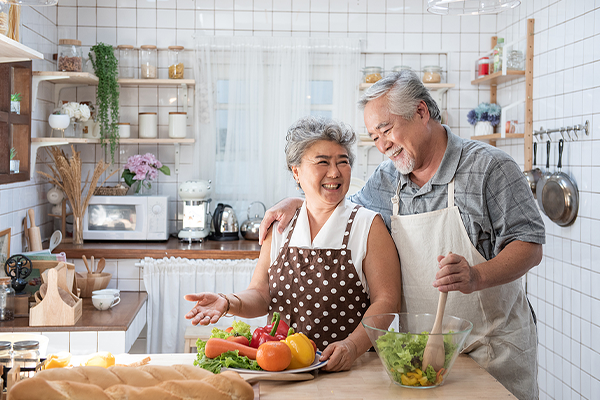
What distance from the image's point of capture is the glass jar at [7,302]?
2.67 m

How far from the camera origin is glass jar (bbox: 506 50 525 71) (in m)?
3.55

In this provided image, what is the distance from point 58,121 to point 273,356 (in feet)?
8.58

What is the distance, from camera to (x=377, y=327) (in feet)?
4.52

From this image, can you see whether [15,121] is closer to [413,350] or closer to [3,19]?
[3,19]

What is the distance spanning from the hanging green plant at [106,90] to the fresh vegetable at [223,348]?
101 inches

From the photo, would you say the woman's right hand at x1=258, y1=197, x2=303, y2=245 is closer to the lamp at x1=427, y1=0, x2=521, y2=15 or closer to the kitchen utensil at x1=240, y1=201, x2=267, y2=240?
the lamp at x1=427, y1=0, x2=521, y2=15

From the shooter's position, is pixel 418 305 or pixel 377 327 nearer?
pixel 377 327

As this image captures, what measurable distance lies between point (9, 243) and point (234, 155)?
1600 mm

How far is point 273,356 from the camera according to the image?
4.29 feet

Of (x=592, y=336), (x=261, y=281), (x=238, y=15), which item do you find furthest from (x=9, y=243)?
(x=592, y=336)

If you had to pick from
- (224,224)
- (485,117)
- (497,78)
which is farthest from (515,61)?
(224,224)

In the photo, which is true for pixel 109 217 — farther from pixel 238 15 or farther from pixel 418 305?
pixel 418 305

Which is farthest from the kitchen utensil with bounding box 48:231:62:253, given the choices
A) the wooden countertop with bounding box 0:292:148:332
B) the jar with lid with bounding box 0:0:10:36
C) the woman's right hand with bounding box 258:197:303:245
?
the woman's right hand with bounding box 258:197:303:245

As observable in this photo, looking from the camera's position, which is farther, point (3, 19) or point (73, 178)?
point (73, 178)
